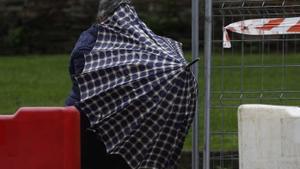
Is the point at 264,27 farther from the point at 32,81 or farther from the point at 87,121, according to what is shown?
the point at 32,81

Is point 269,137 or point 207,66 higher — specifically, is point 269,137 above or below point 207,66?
below

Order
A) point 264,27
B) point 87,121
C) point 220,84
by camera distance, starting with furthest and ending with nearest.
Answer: point 220,84 < point 264,27 < point 87,121

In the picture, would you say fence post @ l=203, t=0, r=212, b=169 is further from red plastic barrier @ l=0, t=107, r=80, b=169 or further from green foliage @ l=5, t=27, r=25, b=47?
green foliage @ l=5, t=27, r=25, b=47

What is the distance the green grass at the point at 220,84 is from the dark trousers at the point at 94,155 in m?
0.95

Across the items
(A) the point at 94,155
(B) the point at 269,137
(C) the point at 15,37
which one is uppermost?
(C) the point at 15,37

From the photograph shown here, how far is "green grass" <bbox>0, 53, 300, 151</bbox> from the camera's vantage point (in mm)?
6973

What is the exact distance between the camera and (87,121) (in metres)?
5.99

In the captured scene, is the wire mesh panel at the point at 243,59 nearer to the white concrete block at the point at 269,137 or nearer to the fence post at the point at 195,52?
the fence post at the point at 195,52

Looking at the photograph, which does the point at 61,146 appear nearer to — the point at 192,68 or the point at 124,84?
the point at 124,84

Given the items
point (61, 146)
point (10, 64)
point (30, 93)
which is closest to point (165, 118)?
point (61, 146)

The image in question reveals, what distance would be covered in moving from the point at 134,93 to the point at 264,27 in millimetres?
1240

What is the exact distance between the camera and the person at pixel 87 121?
6.01 metres

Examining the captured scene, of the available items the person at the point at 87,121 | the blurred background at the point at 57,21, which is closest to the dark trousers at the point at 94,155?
A: the person at the point at 87,121

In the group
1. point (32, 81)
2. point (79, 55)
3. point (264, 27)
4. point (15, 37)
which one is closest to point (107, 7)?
point (79, 55)
